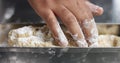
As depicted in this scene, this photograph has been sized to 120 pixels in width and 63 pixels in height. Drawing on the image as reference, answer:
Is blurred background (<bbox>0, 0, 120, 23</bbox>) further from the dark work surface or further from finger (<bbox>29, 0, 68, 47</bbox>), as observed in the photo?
Result: the dark work surface

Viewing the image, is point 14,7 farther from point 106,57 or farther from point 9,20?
point 106,57

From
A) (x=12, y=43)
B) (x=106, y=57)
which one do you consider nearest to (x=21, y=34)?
(x=12, y=43)

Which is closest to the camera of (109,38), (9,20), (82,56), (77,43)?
(82,56)

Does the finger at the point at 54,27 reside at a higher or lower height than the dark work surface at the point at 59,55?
higher

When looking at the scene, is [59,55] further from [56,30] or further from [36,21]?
[36,21]

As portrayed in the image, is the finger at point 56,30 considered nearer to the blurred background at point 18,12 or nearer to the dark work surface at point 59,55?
the dark work surface at point 59,55

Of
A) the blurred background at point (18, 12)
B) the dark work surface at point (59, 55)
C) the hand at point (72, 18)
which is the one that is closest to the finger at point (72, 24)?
the hand at point (72, 18)

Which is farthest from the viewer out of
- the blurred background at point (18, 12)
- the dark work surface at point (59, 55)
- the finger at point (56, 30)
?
the blurred background at point (18, 12)
